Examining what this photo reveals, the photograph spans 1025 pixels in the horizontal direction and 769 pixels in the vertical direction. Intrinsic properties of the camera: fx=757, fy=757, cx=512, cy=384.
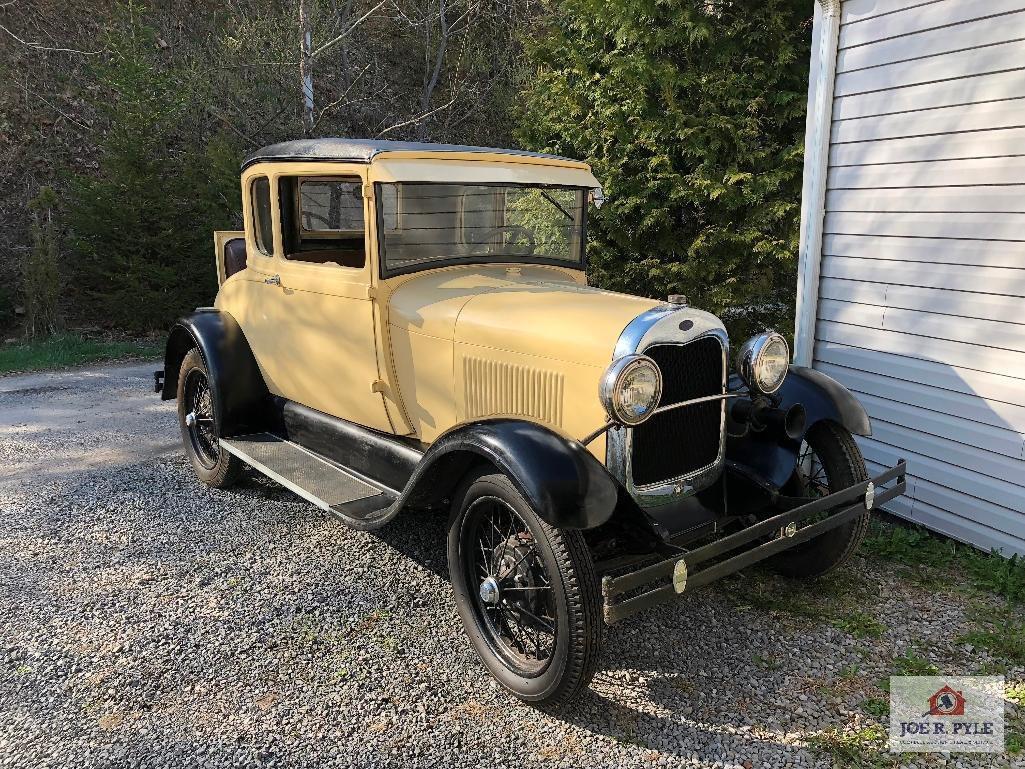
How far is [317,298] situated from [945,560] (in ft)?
11.7

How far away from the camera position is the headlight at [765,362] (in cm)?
327

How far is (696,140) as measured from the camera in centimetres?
623

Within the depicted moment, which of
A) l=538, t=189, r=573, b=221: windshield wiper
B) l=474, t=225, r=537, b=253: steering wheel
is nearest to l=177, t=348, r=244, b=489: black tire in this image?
l=474, t=225, r=537, b=253: steering wheel

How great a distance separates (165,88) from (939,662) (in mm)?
11064

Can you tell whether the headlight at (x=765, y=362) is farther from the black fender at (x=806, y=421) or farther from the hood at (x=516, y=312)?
the hood at (x=516, y=312)

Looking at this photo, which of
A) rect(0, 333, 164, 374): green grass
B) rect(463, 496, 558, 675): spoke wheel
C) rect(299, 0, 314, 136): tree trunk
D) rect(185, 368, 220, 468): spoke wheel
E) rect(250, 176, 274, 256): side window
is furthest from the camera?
rect(299, 0, 314, 136): tree trunk

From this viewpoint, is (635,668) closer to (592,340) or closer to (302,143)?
(592,340)

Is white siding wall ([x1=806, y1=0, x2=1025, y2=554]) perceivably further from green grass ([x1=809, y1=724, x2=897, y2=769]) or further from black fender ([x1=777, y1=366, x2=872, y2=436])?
green grass ([x1=809, y1=724, x2=897, y2=769])

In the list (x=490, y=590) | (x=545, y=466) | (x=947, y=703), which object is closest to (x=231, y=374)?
(x=490, y=590)

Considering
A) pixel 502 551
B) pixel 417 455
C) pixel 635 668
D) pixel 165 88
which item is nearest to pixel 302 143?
pixel 417 455

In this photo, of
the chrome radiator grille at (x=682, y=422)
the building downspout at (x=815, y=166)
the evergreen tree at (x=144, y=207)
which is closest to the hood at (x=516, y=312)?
the chrome radiator grille at (x=682, y=422)

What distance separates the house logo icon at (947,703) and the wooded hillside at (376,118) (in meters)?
3.97

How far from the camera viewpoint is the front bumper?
246 centimetres

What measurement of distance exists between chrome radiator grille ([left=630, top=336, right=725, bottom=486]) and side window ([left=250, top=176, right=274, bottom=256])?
258cm
